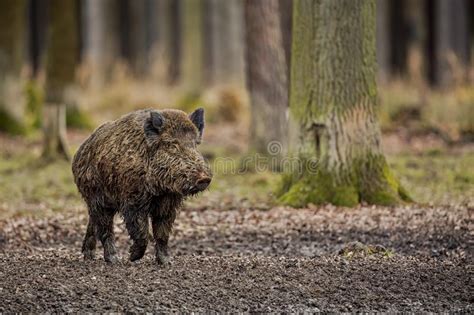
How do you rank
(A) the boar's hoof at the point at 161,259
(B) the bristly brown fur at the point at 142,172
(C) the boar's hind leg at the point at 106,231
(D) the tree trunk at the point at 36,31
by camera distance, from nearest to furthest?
(B) the bristly brown fur at the point at 142,172
(A) the boar's hoof at the point at 161,259
(C) the boar's hind leg at the point at 106,231
(D) the tree trunk at the point at 36,31

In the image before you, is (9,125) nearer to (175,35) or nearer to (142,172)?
(142,172)

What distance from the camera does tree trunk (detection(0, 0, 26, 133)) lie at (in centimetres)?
1962

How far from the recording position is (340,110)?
1109 centimetres

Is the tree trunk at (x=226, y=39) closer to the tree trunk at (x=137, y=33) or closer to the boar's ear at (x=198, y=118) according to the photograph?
the tree trunk at (x=137, y=33)

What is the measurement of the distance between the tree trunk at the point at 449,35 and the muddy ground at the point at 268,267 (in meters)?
19.0

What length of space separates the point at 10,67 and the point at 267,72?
6.89 metres

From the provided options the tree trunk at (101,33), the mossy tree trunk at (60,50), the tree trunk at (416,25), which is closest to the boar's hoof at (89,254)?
the mossy tree trunk at (60,50)

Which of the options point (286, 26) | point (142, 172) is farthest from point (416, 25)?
point (142, 172)

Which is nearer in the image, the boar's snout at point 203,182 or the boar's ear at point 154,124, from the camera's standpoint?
the boar's snout at point 203,182

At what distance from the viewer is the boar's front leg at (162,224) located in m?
7.98

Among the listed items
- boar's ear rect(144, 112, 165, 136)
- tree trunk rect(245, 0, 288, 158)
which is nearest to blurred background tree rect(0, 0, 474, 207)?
tree trunk rect(245, 0, 288, 158)

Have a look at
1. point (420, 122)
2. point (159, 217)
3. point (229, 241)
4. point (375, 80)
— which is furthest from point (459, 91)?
point (159, 217)

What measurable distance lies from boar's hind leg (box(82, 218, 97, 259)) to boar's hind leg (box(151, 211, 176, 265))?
657mm

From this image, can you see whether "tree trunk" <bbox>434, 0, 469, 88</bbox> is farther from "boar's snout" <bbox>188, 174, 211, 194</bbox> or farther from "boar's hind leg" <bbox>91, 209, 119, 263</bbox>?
"boar's snout" <bbox>188, 174, 211, 194</bbox>
